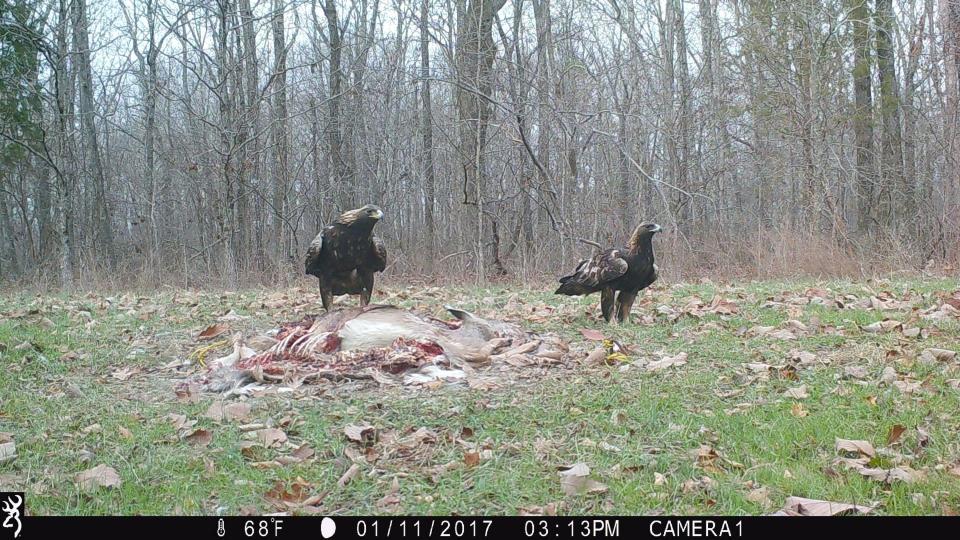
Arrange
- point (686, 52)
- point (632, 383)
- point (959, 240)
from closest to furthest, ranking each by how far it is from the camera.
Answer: point (632, 383) < point (959, 240) < point (686, 52)

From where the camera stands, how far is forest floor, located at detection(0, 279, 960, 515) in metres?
3.54

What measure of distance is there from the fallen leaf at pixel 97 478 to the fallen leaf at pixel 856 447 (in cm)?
358

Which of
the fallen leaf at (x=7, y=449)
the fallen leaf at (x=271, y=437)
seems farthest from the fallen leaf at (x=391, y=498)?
the fallen leaf at (x=7, y=449)

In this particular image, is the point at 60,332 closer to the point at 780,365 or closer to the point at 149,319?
the point at 149,319

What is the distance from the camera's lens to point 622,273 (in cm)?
733

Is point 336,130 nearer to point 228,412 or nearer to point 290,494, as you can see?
point 228,412

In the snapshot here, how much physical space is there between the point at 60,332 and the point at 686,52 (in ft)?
51.7

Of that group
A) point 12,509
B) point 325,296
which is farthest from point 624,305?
point 12,509

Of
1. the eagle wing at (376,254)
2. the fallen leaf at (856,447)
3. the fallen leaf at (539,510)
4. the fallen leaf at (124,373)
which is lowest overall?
the fallen leaf at (539,510)

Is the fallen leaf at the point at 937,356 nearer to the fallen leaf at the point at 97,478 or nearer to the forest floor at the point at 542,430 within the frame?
the forest floor at the point at 542,430

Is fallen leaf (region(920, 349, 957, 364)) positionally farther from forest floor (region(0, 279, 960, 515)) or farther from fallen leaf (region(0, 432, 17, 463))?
fallen leaf (region(0, 432, 17, 463))
